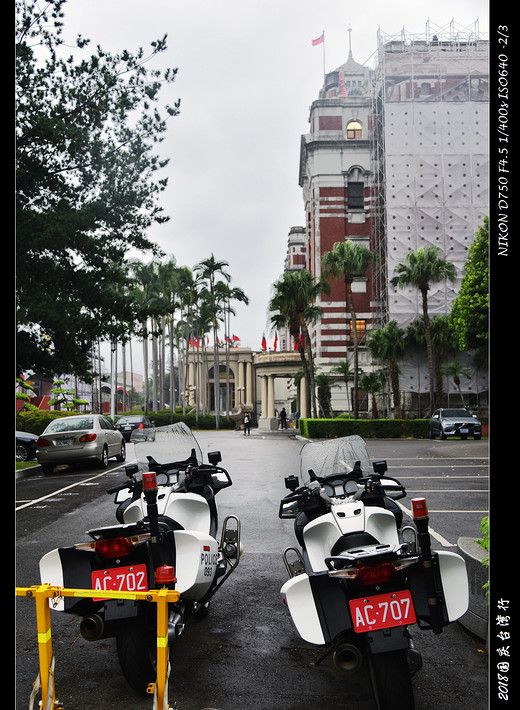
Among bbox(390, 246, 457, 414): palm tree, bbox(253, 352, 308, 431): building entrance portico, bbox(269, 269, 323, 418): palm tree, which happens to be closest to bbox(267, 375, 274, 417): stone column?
bbox(253, 352, 308, 431): building entrance portico

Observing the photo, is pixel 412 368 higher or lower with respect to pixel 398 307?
lower

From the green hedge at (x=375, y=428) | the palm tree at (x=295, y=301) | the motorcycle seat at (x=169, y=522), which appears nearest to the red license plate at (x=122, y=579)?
the motorcycle seat at (x=169, y=522)

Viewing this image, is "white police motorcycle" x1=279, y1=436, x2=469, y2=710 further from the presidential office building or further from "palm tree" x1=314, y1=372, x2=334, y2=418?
"palm tree" x1=314, y1=372, x2=334, y2=418

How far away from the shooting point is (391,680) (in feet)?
10.1

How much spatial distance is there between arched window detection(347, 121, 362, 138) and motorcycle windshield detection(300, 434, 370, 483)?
49.9m

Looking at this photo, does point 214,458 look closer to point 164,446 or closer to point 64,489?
point 164,446

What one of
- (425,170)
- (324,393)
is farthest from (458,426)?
(425,170)

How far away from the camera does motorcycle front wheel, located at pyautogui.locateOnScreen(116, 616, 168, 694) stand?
3.49 metres

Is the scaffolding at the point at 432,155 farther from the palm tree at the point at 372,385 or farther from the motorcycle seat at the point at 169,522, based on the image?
the motorcycle seat at the point at 169,522

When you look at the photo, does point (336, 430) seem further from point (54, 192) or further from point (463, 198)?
point (54, 192)

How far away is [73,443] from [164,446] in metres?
11.3

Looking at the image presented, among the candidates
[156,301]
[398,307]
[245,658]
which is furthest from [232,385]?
[245,658]

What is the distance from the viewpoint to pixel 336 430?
33719mm
